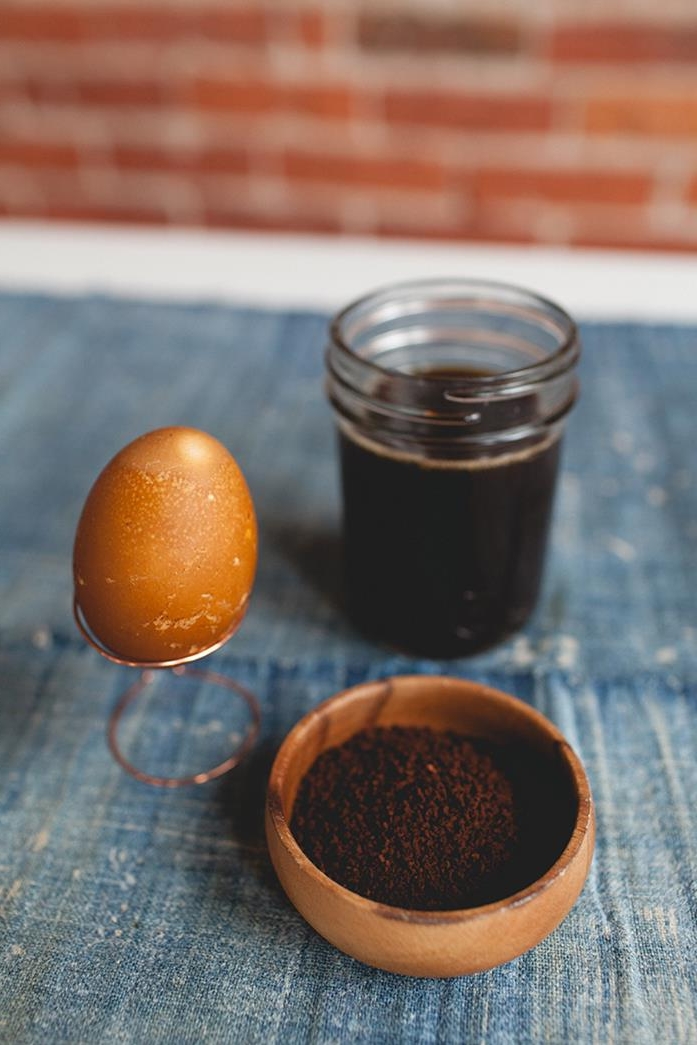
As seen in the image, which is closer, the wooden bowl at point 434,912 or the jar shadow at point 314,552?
the wooden bowl at point 434,912

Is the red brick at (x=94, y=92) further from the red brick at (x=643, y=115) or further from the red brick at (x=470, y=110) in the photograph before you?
the red brick at (x=643, y=115)

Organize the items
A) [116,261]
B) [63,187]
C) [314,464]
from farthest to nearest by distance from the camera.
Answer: [63,187]
[116,261]
[314,464]

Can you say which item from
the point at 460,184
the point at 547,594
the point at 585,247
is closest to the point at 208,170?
the point at 460,184

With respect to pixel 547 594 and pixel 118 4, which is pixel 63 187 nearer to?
pixel 118 4

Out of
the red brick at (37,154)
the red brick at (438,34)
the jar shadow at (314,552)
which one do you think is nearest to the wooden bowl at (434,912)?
the jar shadow at (314,552)

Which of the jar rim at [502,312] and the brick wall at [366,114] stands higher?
the jar rim at [502,312]

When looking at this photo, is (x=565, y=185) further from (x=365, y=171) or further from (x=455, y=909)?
(x=455, y=909)
